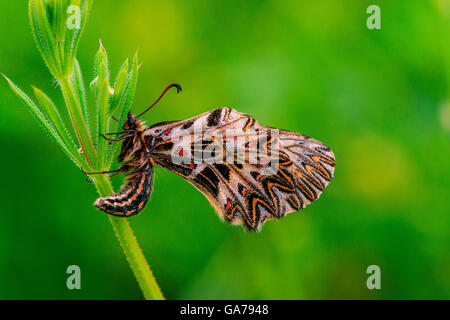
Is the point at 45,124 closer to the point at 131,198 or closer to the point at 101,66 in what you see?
the point at 101,66

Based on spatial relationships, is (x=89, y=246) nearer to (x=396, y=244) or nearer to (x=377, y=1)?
(x=396, y=244)

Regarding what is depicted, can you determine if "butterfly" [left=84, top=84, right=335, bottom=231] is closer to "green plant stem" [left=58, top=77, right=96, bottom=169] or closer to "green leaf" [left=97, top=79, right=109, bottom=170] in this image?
"green leaf" [left=97, top=79, right=109, bottom=170]

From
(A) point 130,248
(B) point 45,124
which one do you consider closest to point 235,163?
(A) point 130,248

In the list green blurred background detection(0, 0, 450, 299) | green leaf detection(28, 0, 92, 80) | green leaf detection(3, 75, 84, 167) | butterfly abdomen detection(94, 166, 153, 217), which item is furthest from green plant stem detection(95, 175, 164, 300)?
green blurred background detection(0, 0, 450, 299)

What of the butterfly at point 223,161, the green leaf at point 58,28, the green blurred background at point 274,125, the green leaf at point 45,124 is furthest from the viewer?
the green blurred background at point 274,125

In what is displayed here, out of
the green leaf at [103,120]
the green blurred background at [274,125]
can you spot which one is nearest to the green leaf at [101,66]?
the green leaf at [103,120]

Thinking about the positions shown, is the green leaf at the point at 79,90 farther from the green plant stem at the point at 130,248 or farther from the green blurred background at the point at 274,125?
the green blurred background at the point at 274,125
